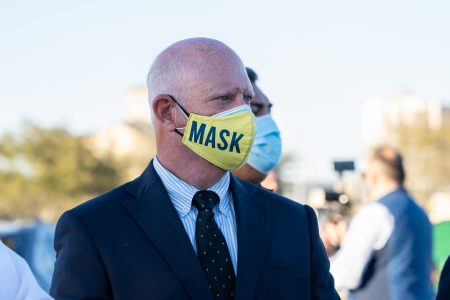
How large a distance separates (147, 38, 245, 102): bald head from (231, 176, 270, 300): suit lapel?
406 millimetres

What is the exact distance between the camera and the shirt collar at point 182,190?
3324 mm

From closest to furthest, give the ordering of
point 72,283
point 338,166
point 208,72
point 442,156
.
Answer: point 72,283, point 208,72, point 338,166, point 442,156

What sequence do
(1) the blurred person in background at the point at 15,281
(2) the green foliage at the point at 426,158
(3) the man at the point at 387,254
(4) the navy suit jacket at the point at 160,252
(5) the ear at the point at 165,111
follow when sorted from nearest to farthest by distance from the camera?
1. (1) the blurred person in background at the point at 15,281
2. (4) the navy suit jacket at the point at 160,252
3. (5) the ear at the point at 165,111
4. (3) the man at the point at 387,254
5. (2) the green foliage at the point at 426,158

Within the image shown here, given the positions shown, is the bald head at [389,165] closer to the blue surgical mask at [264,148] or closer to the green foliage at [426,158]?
the blue surgical mask at [264,148]

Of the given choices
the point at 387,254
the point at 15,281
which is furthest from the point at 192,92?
the point at 387,254

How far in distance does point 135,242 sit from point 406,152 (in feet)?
186

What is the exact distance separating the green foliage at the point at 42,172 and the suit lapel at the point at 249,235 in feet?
160

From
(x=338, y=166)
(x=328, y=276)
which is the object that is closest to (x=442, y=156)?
(x=338, y=166)

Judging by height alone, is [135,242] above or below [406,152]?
above

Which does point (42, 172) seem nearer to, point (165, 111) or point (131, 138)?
point (131, 138)

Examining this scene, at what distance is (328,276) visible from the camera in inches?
135

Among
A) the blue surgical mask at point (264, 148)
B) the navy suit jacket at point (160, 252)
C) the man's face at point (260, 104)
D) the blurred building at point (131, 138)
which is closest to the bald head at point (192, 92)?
the navy suit jacket at point (160, 252)

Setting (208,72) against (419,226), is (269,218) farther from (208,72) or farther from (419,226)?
(419,226)

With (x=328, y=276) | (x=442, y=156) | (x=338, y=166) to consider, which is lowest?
(x=442, y=156)
